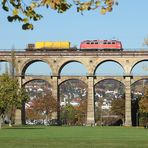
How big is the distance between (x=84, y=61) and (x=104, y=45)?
504 cm

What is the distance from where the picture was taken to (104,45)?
10188cm

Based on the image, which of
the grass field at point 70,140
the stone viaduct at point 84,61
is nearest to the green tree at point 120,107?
the stone viaduct at point 84,61

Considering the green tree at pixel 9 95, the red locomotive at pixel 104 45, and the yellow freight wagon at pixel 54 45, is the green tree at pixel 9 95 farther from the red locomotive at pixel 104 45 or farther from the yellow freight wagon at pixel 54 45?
the red locomotive at pixel 104 45

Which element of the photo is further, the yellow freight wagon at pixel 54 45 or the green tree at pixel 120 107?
the green tree at pixel 120 107

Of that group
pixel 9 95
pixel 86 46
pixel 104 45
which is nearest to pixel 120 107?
pixel 104 45

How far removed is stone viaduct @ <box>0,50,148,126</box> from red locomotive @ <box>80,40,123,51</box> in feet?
5.62

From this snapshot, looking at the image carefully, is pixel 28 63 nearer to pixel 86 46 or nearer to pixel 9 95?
pixel 86 46

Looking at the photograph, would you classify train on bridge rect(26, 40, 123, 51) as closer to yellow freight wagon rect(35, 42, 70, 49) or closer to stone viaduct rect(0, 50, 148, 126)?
yellow freight wagon rect(35, 42, 70, 49)

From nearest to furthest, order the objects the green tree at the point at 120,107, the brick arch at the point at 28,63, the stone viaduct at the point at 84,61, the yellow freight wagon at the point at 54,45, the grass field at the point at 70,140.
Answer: the grass field at the point at 70,140 < the stone viaduct at the point at 84,61 < the brick arch at the point at 28,63 < the yellow freight wagon at the point at 54,45 < the green tree at the point at 120,107

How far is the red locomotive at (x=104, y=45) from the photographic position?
101m

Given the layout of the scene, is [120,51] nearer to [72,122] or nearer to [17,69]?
[17,69]

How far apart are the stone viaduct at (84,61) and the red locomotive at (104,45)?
1.71 meters

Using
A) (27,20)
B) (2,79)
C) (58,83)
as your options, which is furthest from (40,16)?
(58,83)

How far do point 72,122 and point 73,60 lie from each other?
46016 millimetres
